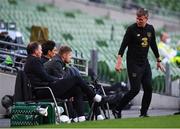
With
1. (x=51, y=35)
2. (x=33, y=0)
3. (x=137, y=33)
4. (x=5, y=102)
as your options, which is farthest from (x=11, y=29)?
(x=33, y=0)

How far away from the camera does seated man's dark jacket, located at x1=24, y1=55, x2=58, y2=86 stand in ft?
49.4

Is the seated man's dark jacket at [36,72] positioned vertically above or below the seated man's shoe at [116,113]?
above

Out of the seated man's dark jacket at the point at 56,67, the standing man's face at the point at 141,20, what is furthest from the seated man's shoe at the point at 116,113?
the standing man's face at the point at 141,20

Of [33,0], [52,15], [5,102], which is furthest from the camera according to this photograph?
[33,0]

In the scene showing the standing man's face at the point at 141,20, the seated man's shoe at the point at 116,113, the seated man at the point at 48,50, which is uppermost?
the standing man's face at the point at 141,20

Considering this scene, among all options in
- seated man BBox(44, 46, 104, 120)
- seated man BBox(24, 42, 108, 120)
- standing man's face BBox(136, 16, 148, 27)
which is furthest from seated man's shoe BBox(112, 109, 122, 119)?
standing man's face BBox(136, 16, 148, 27)

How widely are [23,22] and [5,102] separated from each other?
1618 cm

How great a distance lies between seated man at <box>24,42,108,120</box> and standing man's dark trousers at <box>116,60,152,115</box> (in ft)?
2.86

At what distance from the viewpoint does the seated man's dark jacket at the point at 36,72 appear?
15.1 meters

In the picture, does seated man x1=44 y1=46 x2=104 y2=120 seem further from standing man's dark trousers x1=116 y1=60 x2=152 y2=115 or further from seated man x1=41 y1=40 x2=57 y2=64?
seated man x1=41 y1=40 x2=57 y2=64

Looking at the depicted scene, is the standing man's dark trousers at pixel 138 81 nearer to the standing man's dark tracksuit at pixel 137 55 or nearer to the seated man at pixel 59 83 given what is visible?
the standing man's dark tracksuit at pixel 137 55

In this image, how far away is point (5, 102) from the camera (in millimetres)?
17500

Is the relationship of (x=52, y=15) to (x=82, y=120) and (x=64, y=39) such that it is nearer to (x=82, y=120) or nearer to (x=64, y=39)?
(x=64, y=39)

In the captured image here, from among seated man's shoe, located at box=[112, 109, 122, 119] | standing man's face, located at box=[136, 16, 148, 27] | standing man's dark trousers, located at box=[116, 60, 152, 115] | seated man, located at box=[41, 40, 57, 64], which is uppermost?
standing man's face, located at box=[136, 16, 148, 27]
